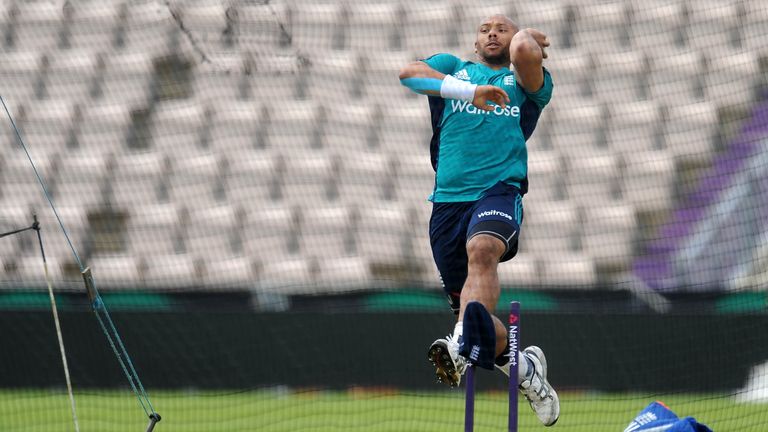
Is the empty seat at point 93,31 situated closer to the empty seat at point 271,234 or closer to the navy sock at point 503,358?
the empty seat at point 271,234

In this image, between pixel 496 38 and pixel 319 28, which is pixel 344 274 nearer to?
pixel 319 28

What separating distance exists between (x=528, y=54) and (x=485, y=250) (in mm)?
796

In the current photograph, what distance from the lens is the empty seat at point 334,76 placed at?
9.19m

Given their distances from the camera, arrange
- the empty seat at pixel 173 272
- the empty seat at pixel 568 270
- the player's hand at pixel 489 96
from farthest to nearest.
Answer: the empty seat at pixel 173 272
the empty seat at pixel 568 270
the player's hand at pixel 489 96

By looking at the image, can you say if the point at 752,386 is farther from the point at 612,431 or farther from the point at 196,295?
the point at 196,295

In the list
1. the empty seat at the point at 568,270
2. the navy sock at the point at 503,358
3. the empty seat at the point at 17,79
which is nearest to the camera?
the navy sock at the point at 503,358

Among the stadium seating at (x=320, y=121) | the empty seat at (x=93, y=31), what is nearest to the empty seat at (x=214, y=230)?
the stadium seating at (x=320, y=121)

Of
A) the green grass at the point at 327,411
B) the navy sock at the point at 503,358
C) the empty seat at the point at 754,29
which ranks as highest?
the empty seat at the point at 754,29

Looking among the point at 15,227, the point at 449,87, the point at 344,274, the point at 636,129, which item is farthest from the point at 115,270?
the point at 449,87

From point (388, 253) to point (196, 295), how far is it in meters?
1.64

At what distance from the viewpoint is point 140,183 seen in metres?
9.25

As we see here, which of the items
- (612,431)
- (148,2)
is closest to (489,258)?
(612,431)

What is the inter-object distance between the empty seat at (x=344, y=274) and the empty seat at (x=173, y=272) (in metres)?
1.00

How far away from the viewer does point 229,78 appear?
370 inches
